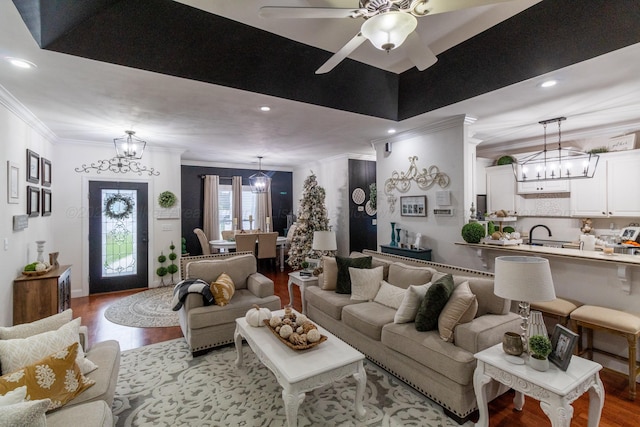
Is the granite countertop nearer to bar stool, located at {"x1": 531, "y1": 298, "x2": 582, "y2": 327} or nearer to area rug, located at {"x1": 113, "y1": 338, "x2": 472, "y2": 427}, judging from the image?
bar stool, located at {"x1": 531, "y1": 298, "x2": 582, "y2": 327}

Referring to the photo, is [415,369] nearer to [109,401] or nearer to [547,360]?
[547,360]

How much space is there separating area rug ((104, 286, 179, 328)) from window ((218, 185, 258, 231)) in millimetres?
2635

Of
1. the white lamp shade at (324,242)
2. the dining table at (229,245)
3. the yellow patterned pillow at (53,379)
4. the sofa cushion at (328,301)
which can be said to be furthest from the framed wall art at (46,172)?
the sofa cushion at (328,301)

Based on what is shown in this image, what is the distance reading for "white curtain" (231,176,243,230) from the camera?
7.86 meters

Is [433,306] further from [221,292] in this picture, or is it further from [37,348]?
[37,348]

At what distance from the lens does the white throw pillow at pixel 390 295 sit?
3057 millimetres

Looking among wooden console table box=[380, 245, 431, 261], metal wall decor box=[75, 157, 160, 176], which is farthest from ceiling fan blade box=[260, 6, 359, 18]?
metal wall decor box=[75, 157, 160, 176]

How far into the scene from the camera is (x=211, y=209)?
296 inches

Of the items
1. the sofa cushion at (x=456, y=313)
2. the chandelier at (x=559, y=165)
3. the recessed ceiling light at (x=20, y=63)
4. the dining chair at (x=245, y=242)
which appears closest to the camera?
the sofa cushion at (x=456, y=313)

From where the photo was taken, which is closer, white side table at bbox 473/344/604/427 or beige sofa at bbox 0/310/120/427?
beige sofa at bbox 0/310/120/427

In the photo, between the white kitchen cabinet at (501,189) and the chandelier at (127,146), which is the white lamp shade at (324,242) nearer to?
the chandelier at (127,146)

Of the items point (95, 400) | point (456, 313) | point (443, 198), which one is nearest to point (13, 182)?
point (95, 400)

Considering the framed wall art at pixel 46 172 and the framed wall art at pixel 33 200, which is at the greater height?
the framed wall art at pixel 46 172

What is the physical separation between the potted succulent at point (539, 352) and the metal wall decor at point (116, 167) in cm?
601
